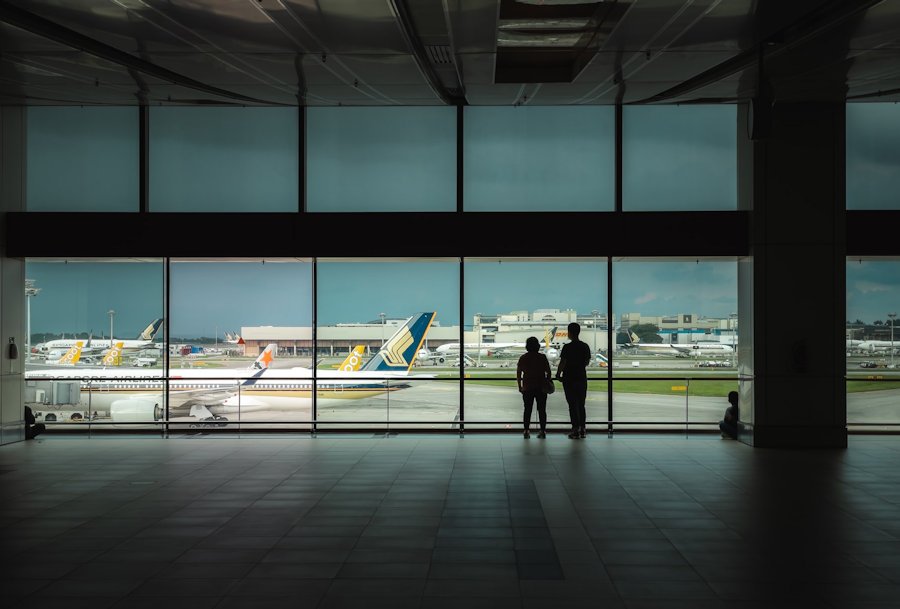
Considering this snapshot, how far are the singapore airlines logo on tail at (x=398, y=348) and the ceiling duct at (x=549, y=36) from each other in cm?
977

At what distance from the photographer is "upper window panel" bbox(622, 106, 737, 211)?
10.8 m

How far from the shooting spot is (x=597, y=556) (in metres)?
4.96

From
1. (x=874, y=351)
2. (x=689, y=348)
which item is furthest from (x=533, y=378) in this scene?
(x=689, y=348)

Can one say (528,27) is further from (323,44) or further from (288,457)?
(288,457)

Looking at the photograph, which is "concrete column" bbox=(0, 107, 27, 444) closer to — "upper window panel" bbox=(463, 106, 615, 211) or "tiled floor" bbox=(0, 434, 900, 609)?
"tiled floor" bbox=(0, 434, 900, 609)

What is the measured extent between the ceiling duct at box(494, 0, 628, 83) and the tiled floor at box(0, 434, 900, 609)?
4347mm

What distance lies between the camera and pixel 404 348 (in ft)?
58.5

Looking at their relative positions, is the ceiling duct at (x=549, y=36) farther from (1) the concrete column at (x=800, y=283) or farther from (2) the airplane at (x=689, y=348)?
(2) the airplane at (x=689, y=348)

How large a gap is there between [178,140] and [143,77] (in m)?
3.18

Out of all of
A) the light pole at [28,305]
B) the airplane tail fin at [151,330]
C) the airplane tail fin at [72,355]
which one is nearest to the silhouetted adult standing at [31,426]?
the light pole at [28,305]

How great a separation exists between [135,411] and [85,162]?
3.86 metres

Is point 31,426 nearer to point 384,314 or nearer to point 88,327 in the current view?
point 88,327

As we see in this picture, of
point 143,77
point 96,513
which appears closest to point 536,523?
point 96,513

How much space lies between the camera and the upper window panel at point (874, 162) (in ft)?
46.7
